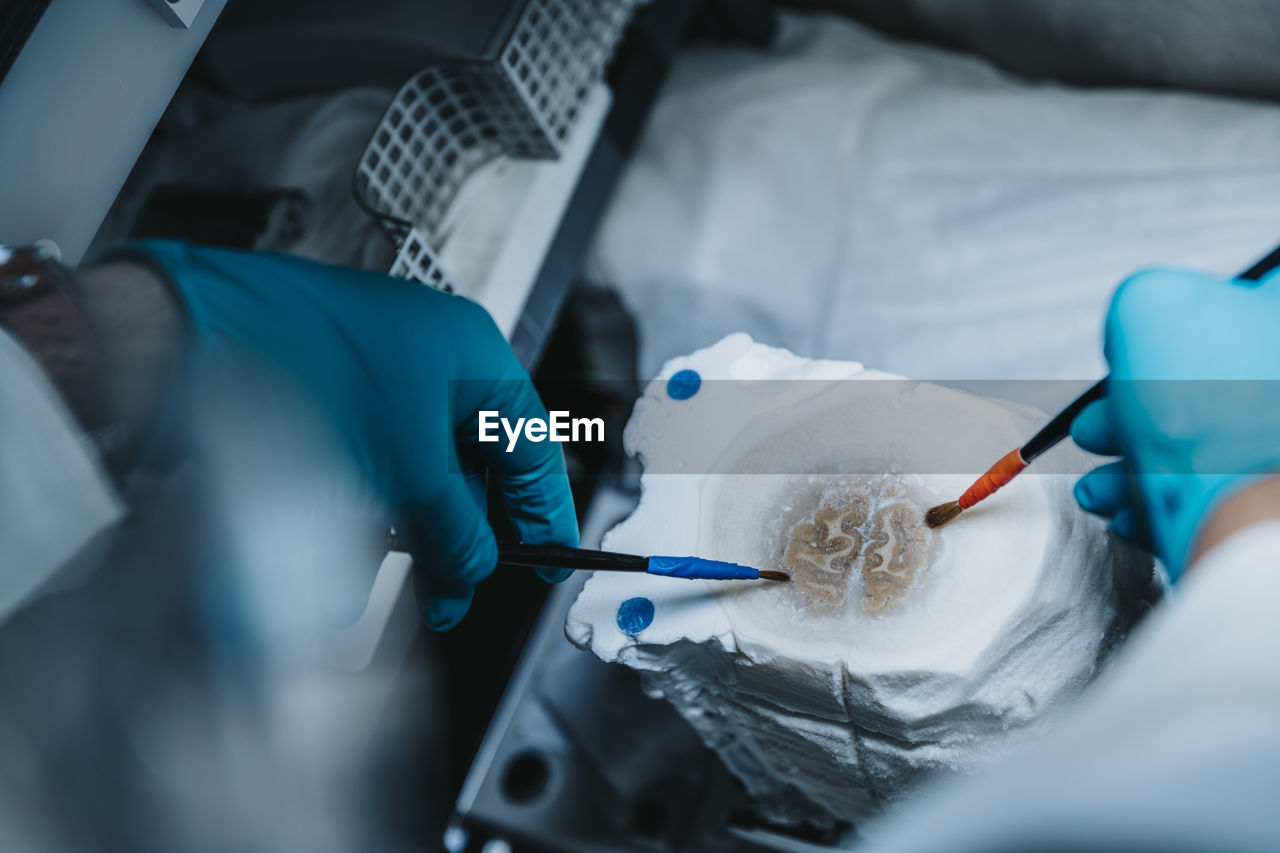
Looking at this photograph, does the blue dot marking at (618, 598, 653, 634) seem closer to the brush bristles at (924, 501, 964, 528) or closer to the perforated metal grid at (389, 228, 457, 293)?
the brush bristles at (924, 501, 964, 528)

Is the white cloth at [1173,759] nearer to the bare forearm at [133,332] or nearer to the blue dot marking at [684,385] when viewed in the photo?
the blue dot marking at [684,385]

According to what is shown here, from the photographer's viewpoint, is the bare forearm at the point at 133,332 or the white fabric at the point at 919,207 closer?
the bare forearm at the point at 133,332

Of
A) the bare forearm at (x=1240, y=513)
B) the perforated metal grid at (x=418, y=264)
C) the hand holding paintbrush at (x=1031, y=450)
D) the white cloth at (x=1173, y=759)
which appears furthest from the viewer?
the perforated metal grid at (x=418, y=264)

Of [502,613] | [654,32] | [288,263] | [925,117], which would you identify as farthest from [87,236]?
[925,117]

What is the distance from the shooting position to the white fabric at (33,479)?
0.57 metres

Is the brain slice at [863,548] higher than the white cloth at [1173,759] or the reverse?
the reverse

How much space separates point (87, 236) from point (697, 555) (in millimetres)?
595

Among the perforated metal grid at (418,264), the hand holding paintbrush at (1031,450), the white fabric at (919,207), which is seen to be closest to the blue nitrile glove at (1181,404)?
the hand holding paintbrush at (1031,450)

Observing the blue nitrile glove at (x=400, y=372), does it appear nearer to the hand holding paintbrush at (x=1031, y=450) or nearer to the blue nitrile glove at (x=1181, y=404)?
the hand holding paintbrush at (x=1031, y=450)

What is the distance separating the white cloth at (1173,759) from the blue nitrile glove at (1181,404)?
12 cm

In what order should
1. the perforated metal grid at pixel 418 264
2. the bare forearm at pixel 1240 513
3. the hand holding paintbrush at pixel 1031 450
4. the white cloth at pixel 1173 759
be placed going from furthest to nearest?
1. the perforated metal grid at pixel 418 264
2. the hand holding paintbrush at pixel 1031 450
3. the bare forearm at pixel 1240 513
4. the white cloth at pixel 1173 759

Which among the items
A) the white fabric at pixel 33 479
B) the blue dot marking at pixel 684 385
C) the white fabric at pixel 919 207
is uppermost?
the white fabric at pixel 33 479

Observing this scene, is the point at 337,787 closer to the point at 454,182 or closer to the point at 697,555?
the point at 697,555

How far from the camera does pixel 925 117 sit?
4.42 feet
